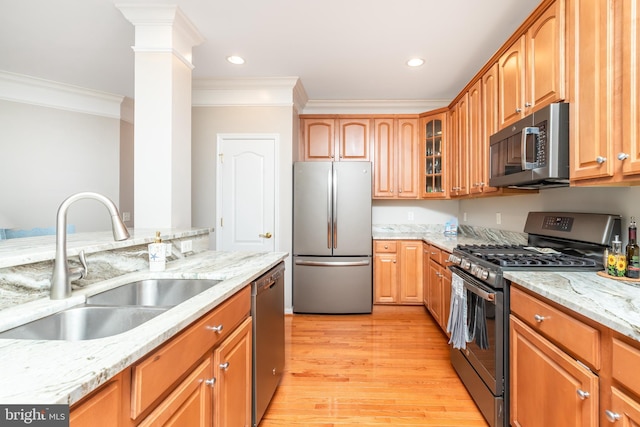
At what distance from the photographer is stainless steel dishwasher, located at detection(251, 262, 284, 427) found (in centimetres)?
158

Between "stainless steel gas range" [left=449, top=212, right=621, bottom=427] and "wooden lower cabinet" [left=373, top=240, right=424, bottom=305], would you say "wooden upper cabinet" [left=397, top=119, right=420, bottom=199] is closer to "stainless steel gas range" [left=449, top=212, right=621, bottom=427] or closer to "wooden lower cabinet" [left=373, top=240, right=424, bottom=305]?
"wooden lower cabinet" [left=373, top=240, right=424, bottom=305]

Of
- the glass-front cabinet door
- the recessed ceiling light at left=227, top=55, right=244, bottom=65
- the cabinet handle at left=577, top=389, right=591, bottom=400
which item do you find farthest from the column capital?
the cabinet handle at left=577, top=389, right=591, bottom=400

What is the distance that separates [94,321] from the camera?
3.52ft

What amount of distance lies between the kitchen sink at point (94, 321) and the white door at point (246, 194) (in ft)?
7.85

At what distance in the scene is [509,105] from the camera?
2123 mm

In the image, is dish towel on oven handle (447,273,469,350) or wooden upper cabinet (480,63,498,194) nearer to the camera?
dish towel on oven handle (447,273,469,350)

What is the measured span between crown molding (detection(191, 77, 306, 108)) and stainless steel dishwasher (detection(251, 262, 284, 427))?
213cm

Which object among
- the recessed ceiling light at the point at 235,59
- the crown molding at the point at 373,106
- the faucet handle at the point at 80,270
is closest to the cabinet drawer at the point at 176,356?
the faucet handle at the point at 80,270

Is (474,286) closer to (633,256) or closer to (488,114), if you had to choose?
(633,256)

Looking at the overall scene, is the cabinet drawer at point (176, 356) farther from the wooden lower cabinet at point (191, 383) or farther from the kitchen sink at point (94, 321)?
the kitchen sink at point (94, 321)

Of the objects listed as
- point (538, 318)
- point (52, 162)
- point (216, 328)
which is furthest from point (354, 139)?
point (52, 162)

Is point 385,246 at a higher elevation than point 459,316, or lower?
higher

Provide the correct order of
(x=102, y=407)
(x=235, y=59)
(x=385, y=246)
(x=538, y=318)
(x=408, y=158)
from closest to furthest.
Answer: (x=102, y=407) → (x=538, y=318) → (x=235, y=59) → (x=385, y=246) → (x=408, y=158)

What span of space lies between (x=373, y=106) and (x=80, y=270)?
364cm
